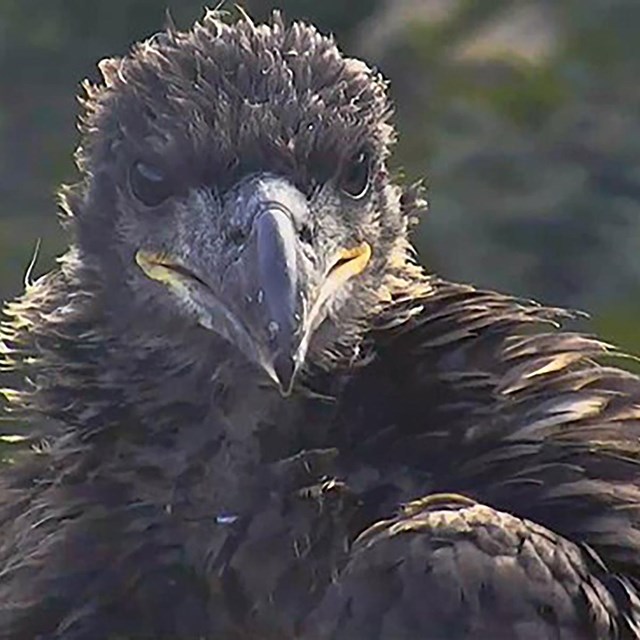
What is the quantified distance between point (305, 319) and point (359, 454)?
13.7 inches

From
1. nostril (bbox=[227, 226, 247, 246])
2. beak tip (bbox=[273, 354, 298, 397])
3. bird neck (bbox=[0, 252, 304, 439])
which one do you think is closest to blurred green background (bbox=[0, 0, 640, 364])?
bird neck (bbox=[0, 252, 304, 439])

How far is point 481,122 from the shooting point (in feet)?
37.7

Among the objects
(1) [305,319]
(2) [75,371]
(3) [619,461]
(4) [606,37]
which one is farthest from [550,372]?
(4) [606,37]

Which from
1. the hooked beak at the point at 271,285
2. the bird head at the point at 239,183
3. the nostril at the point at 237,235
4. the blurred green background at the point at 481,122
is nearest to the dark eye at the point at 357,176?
the bird head at the point at 239,183

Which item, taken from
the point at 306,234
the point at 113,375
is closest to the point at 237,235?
the point at 306,234

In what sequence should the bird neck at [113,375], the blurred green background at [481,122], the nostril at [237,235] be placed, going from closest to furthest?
the nostril at [237,235] → the bird neck at [113,375] → the blurred green background at [481,122]

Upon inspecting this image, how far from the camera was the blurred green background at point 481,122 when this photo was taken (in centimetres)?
1020

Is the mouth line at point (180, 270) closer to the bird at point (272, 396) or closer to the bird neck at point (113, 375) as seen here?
the bird at point (272, 396)

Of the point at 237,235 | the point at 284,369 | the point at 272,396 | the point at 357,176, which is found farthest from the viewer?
the point at 357,176

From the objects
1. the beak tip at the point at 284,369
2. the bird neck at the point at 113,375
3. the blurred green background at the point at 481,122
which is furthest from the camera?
the blurred green background at the point at 481,122

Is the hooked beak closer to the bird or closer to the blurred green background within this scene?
the bird

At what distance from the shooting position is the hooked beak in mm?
3336

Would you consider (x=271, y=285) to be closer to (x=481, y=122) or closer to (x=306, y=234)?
(x=306, y=234)

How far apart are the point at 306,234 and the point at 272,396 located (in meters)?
0.32
